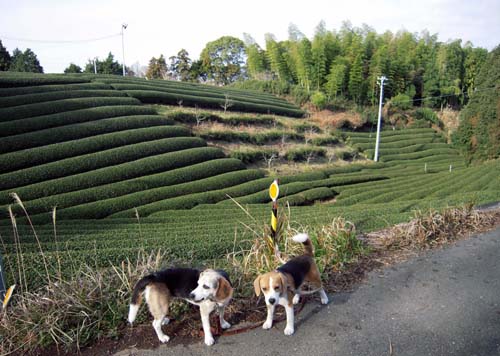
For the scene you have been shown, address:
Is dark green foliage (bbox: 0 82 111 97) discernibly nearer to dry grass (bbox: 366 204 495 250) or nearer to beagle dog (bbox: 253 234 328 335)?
dry grass (bbox: 366 204 495 250)

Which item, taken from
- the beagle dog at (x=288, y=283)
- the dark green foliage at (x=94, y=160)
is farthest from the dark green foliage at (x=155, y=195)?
the beagle dog at (x=288, y=283)

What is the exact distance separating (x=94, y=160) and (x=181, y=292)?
16.1 metres

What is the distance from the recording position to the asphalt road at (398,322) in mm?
3191

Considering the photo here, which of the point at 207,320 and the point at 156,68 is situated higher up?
the point at 156,68

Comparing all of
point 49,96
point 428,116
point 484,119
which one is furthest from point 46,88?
point 428,116

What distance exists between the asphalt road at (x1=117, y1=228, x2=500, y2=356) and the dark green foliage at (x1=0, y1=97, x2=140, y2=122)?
19629mm

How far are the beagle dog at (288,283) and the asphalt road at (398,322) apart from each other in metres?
0.14

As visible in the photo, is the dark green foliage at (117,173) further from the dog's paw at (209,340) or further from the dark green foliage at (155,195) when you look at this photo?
the dog's paw at (209,340)

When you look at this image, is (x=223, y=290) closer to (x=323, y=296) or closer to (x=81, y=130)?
(x=323, y=296)

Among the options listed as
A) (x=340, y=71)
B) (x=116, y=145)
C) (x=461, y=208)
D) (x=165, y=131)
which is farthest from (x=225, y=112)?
(x=461, y=208)

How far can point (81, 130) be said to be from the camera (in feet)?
63.1

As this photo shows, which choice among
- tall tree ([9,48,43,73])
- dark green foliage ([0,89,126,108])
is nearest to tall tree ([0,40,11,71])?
tall tree ([9,48,43,73])

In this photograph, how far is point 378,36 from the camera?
53.5 metres

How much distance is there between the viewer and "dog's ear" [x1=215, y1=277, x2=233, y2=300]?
312cm
